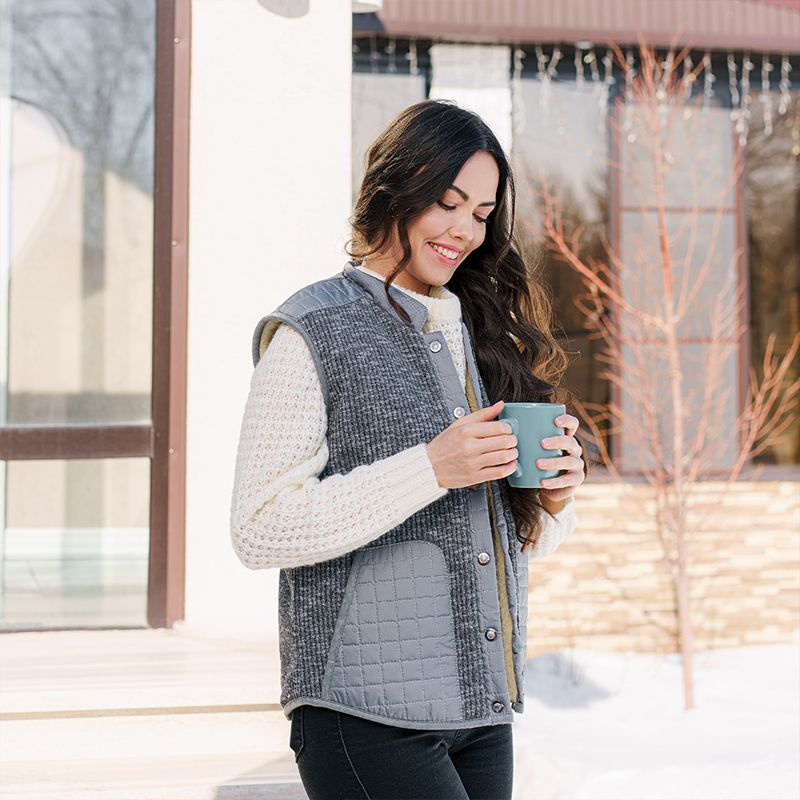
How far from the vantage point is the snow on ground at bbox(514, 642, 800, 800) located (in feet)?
12.9

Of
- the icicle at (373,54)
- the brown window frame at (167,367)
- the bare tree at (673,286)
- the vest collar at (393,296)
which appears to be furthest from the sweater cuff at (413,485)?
the icicle at (373,54)

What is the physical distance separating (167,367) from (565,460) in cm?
254

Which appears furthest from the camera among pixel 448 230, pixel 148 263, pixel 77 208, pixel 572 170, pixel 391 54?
pixel 572 170

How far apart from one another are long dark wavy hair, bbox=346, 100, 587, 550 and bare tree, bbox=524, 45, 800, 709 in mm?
4114

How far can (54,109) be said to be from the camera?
3.68m

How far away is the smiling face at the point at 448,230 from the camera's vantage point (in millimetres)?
1258

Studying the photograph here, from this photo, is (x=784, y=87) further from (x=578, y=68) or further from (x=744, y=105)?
(x=578, y=68)

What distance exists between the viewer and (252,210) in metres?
3.37

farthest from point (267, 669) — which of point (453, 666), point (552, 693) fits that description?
point (552, 693)

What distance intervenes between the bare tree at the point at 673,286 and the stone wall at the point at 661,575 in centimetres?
9

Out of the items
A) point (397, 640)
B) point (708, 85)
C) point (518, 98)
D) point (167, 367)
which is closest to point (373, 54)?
point (518, 98)

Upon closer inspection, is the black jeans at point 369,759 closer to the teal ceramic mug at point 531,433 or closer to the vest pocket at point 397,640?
the vest pocket at point 397,640

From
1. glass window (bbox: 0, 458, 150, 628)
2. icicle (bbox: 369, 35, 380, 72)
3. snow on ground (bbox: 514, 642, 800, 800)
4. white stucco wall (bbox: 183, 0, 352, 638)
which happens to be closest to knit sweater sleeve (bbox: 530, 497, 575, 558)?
white stucco wall (bbox: 183, 0, 352, 638)

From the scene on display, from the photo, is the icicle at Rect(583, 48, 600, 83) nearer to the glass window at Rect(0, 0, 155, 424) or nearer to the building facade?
the building facade
